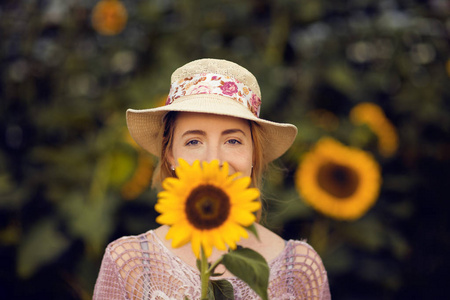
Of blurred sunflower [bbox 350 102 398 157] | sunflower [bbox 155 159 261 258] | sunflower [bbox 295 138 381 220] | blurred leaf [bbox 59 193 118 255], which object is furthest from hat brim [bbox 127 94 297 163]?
blurred sunflower [bbox 350 102 398 157]

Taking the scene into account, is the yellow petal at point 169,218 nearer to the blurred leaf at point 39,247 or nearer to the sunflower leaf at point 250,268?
the sunflower leaf at point 250,268

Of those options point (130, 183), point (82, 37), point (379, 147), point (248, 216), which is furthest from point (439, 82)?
point (248, 216)

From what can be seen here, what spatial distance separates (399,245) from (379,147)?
338mm

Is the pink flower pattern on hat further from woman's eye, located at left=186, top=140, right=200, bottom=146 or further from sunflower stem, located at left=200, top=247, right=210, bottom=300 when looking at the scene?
sunflower stem, located at left=200, top=247, right=210, bottom=300

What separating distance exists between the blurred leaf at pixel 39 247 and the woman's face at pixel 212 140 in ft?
2.87

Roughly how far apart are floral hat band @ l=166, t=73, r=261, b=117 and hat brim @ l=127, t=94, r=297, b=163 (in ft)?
0.04

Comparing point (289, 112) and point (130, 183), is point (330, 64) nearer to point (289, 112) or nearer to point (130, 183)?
point (289, 112)

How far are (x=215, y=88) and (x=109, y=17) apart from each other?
1291 mm

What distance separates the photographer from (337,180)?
1.62 meters

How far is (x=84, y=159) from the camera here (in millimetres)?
1690

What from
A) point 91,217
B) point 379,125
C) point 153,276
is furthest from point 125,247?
point 379,125

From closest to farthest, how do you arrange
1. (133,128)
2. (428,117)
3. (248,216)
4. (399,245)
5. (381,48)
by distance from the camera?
(248,216) < (133,128) < (399,245) < (428,117) < (381,48)

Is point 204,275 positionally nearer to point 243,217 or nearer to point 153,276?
point 243,217

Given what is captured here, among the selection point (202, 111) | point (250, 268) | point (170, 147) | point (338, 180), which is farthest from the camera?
point (338, 180)
